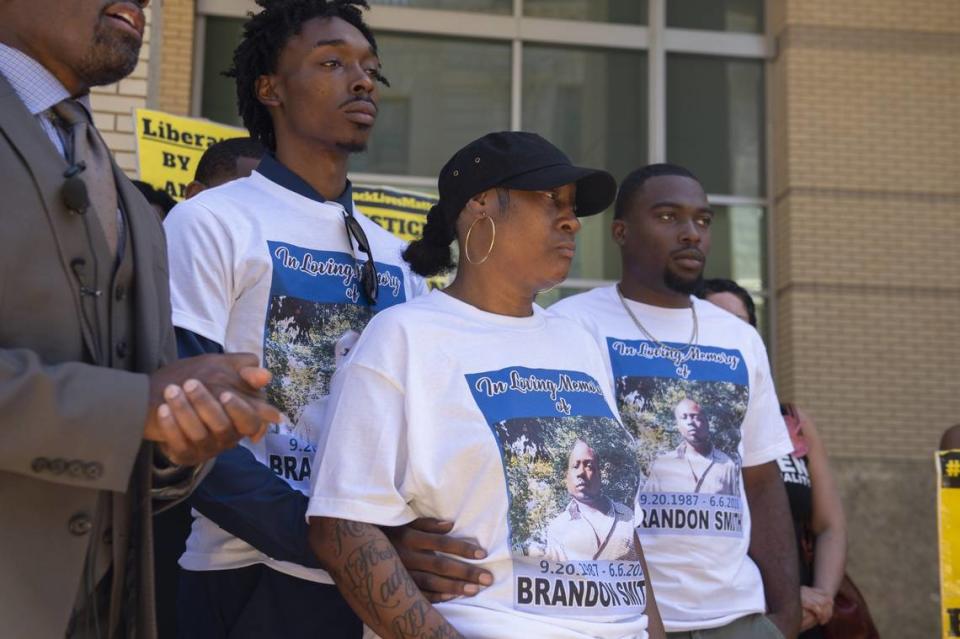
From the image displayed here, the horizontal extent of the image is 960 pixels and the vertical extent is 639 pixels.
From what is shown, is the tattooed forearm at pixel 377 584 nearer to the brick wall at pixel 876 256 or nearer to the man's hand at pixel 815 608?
the man's hand at pixel 815 608

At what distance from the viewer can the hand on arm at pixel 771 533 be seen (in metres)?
4.36

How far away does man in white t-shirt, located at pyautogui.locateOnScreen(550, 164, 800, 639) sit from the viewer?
392cm

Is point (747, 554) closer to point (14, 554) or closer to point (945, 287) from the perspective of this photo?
point (14, 554)

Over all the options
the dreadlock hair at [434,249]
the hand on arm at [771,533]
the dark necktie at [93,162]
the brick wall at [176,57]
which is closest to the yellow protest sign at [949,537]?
the hand on arm at [771,533]

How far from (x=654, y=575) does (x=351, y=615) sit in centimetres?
127

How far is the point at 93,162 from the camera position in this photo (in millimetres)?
2346

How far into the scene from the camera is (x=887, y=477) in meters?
9.93

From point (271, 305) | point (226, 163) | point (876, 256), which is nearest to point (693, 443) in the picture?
point (271, 305)

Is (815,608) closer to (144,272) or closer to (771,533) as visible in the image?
(771,533)

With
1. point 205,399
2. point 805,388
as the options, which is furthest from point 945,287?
point 205,399

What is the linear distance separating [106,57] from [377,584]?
125 centimetres

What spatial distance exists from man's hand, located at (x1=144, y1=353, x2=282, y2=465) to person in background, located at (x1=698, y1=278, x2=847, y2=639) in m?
3.31

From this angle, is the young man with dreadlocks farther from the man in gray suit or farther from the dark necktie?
the dark necktie

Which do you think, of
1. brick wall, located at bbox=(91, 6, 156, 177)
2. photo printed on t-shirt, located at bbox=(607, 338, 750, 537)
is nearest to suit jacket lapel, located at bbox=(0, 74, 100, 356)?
photo printed on t-shirt, located at bbox=(607, 338, 750, 537)
